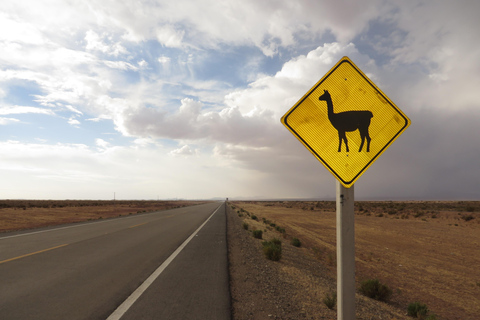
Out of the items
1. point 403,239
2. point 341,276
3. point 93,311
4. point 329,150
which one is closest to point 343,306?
point 341,276

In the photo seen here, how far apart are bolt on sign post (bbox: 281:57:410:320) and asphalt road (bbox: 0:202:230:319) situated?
3.30m

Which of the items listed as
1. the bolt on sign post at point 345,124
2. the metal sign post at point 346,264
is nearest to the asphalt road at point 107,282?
the metal sign post at point 346,264

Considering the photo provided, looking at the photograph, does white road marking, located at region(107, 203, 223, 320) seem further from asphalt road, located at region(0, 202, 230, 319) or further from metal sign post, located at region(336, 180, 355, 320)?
metal sign post, located at region(336, 180, 355, 320)

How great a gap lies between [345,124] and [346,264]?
114cm

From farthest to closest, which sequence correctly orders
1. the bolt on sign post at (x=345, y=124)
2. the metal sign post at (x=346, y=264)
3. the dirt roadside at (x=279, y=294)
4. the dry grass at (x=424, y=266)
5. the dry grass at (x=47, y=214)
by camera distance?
the dry grass at (x=47, y=214)
the dry grass at (x=424, y=266)
the dirt roadside at (x=279, y=294)
the bolt on sign post at (x=345, y=124)
the metal sign post at (x=346, y=264)

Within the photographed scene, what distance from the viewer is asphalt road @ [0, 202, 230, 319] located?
4570mm

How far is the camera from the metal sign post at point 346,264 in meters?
2.19

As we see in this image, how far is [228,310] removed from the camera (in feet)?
15.4

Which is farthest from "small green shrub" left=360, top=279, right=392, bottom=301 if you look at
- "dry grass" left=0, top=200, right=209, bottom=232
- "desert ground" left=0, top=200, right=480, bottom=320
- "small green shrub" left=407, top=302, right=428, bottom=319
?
"dry grass" left=0, top=200, right=209, bottom=232

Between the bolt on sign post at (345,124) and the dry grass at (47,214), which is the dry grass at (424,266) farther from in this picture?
the dry grass at (47,214)

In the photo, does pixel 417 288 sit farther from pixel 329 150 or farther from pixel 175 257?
pixel 329 150

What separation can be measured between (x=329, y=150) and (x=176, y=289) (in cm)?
471

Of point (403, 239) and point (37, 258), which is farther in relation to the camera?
point (403, 239)

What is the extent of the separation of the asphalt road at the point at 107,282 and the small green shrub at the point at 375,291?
4.11 metres
